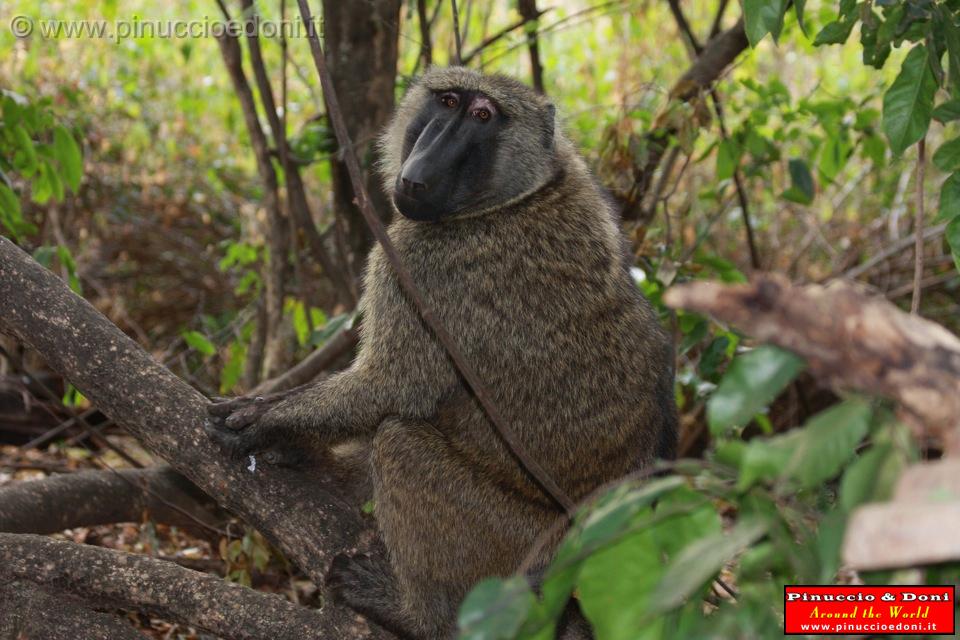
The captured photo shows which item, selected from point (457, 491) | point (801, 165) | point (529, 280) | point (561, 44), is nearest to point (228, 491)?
point (457, 491)

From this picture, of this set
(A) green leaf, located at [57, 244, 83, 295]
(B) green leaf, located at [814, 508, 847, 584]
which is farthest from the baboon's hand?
(B) green leaf, located at [814, 508, 847, 584]

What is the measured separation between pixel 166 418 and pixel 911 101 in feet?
8.24

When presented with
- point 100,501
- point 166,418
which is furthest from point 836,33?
point 100,501

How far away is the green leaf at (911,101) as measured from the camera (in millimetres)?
2871

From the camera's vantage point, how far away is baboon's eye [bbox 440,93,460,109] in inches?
154

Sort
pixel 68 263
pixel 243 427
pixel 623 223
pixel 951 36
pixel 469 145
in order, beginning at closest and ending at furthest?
pixel 951 36
pixel 243 427
pixel 469 145
pixel 68 263
pixel 623 223

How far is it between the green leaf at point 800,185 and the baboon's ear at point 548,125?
1.88 metres

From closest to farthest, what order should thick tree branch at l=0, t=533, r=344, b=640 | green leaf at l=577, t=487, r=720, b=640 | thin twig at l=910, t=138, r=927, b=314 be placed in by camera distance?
green leaf at l=577, t=487, r=720, b=640
thick tree branch at l=0, t=533, r=344, b=640
thin twig at l=910, t=138, r=927, b=314

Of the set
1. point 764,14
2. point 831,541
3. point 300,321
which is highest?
point 764,14

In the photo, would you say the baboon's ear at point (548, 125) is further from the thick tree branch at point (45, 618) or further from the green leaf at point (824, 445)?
the green leaf at point (824, 445)

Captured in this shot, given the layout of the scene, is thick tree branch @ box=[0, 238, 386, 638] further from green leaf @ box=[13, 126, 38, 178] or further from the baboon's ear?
the baboon's ear

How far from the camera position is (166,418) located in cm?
322

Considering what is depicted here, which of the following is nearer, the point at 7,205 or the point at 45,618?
the point at 45,618

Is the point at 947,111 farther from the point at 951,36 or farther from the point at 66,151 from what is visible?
the point at 66,151
